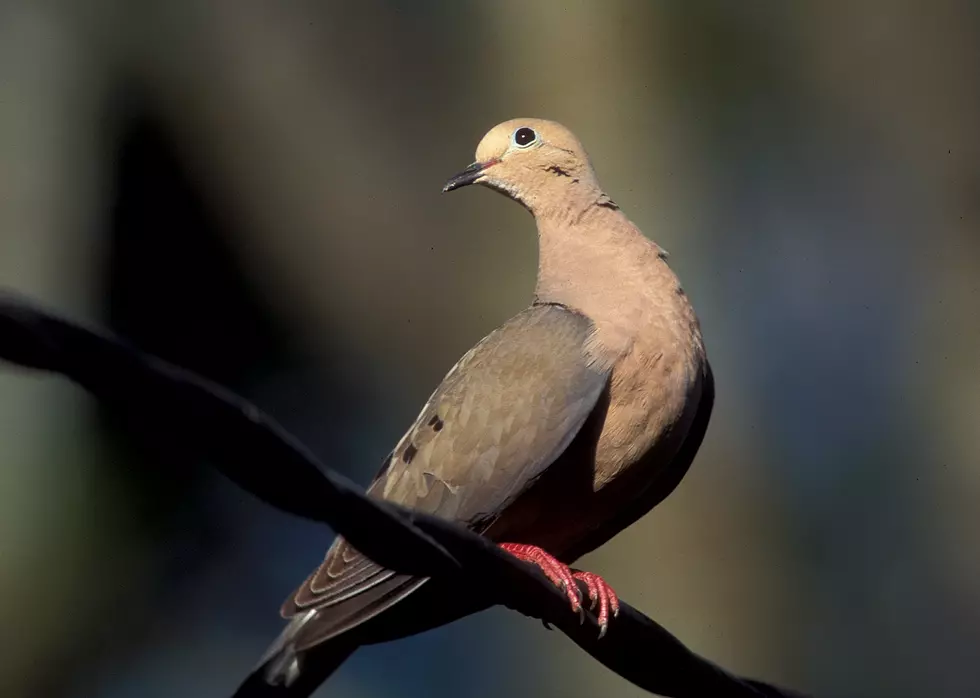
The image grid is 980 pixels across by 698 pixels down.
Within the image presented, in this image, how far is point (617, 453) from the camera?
2.80 metres

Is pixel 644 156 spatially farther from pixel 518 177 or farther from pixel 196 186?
pixel 518 177

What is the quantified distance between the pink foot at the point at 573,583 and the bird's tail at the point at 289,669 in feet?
1.47

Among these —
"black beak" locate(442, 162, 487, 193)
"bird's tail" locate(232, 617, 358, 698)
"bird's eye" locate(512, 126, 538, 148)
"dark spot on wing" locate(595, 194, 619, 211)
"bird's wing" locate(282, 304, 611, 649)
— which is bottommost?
"bird's tail" locate(232, 617, 358, 698)

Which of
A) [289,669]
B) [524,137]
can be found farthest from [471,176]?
[289,669]

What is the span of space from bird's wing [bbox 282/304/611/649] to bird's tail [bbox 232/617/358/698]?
2.1 inches

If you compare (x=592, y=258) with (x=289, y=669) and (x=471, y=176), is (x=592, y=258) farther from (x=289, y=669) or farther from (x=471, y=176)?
(x=289, y=669)

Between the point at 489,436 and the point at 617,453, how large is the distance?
281 mm

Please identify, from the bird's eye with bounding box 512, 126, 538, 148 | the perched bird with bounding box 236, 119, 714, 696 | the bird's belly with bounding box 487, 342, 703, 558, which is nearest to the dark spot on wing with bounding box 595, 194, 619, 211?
the perched bird with bounding box 236, 119, 714, 696

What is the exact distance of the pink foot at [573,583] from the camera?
2492 millimetres

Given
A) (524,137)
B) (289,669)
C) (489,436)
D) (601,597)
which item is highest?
(524,137)

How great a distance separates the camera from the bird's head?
A: 3.36m

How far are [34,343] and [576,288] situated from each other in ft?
6.53

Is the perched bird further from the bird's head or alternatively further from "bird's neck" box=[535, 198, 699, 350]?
the bird's head

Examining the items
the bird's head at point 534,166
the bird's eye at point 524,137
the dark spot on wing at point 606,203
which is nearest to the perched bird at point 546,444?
the dark spot on wing at point 606,203
